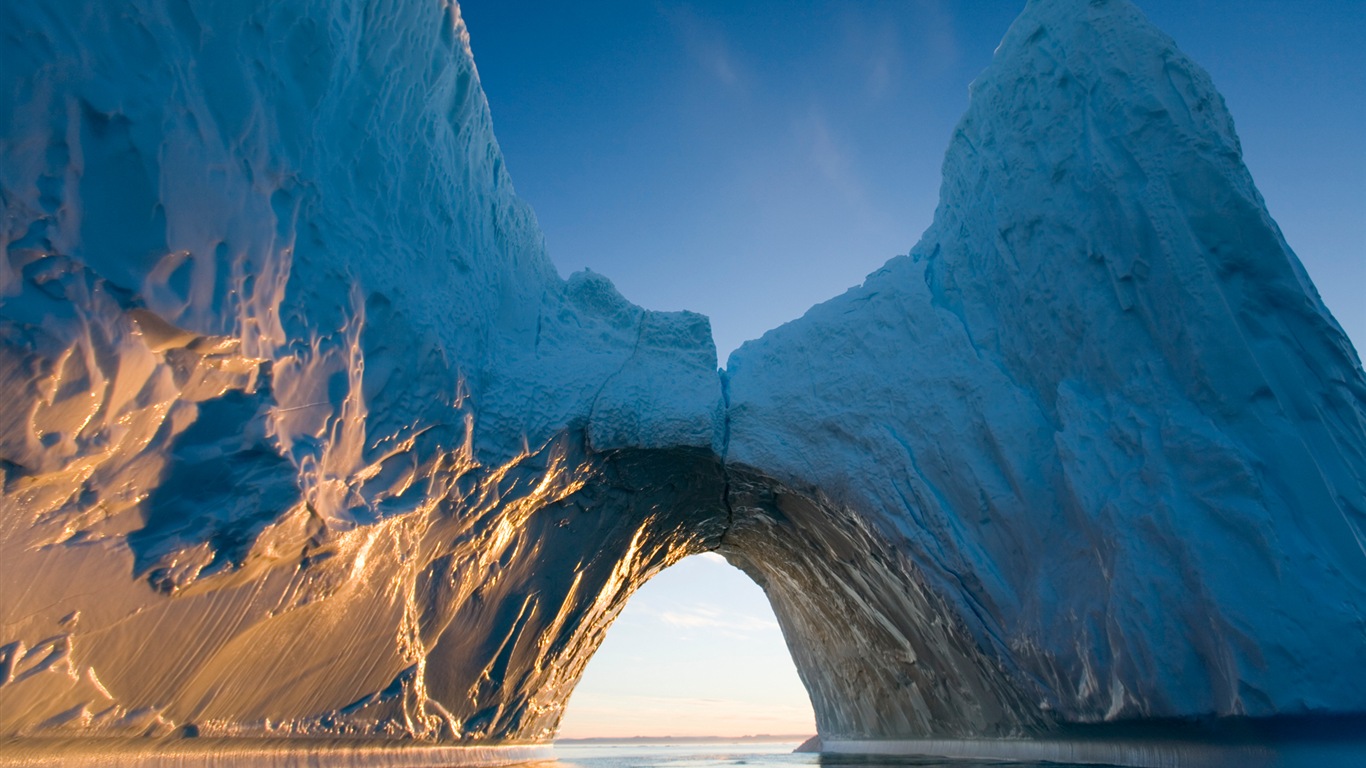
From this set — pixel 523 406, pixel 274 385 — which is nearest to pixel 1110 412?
pixel 523 406

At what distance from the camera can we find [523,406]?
8.95 metres

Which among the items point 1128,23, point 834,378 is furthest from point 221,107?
point 1128,23

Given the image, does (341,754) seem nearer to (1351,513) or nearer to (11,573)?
(11,573)

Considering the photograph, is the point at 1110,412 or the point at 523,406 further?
the point at 523,406

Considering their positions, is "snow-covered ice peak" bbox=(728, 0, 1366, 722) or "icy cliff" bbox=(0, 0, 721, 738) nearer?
"icy cliff" bbox=(0, 0, 721, 738)

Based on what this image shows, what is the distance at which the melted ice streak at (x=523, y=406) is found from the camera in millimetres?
4953

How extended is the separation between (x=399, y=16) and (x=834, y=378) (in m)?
5.93

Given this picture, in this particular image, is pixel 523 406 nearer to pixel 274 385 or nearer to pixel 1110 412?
pixel 274 385

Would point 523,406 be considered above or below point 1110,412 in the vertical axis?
above

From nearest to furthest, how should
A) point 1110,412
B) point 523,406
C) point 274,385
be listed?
point 274,385 < point 1110,412 < point 523,406

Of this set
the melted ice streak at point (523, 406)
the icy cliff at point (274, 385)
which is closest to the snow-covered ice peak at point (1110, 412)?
the melted ice streak at point (523, 406)

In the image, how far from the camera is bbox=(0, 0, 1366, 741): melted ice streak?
4953mm

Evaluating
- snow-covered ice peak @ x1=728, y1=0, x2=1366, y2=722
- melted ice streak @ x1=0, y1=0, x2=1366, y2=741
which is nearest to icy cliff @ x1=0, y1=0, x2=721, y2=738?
melted ice streak @ x1=0, y1=0, x2=1366, y2=741

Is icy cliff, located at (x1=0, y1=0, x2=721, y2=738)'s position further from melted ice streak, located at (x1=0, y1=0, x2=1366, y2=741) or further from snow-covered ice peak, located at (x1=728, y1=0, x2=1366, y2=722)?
snow-covered ice peak, located at (x1=728, y1=0, x2=1366, y2=722)
